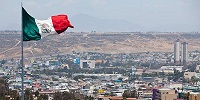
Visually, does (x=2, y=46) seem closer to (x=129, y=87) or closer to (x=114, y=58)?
(x=114, y=58)

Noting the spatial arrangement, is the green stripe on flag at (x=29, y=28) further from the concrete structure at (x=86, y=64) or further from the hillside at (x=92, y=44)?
the hillside at (x=92, y=44)

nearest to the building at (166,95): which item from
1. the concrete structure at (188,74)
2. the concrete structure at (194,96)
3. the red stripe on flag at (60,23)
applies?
the concrete structure at (194,96)

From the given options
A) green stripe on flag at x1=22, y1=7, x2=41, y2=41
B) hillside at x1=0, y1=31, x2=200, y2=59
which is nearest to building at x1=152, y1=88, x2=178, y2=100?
green stripe on flag at x1=22, y1=7, x2=41, y2=41

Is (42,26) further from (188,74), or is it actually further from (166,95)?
(188,74)

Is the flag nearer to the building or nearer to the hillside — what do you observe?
the building

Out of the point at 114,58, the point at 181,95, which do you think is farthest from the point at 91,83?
the point at 114,58

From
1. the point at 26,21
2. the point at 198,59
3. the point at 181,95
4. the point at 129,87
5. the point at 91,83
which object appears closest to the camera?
the point at 26,21

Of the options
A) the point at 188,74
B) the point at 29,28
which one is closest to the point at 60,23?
the point at 29,28
